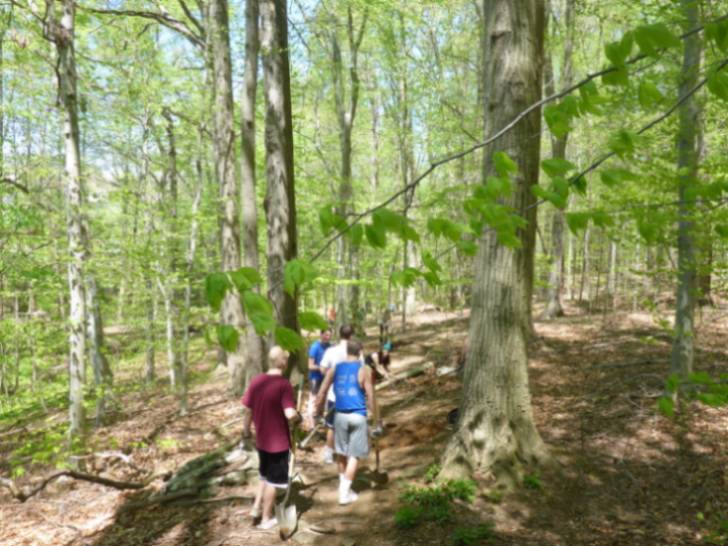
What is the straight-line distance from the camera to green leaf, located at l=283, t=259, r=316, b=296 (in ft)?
5.34

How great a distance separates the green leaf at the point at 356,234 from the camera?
1692 mm

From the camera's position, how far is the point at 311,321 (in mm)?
1675

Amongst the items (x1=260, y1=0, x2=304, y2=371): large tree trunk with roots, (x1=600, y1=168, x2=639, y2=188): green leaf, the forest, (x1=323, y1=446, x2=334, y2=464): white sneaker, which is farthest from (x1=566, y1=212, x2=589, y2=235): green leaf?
(x1=260, y1=0, x2=304, y2=371): large tree trunk with roots

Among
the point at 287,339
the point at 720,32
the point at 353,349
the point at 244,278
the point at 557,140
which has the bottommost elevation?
the point at 353,349

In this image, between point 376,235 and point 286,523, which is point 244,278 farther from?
point 286,523

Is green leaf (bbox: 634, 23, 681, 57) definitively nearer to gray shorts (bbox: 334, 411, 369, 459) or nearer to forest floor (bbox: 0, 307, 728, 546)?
forest floor (bbox: 0, 307, 728, 546)

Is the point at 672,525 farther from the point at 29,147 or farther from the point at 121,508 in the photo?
the point at 29,147

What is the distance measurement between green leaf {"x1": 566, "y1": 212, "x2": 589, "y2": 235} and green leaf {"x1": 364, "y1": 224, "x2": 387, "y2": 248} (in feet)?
2.77

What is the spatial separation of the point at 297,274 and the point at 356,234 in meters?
0.27

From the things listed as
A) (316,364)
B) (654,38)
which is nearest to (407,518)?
(316,364)

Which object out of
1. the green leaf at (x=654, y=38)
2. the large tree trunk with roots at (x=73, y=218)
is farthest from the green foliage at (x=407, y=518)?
the large tree trunk with roots at (x=73, y=218)

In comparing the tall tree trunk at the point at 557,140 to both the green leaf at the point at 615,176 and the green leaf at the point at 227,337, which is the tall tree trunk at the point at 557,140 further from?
the green leaf at the point at 227,337

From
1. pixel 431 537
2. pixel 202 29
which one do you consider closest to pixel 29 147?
pixel 202 29

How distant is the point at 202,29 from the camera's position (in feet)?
38.8
